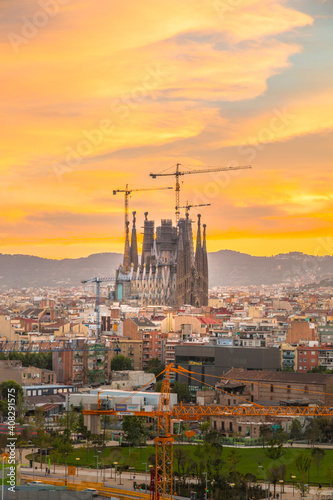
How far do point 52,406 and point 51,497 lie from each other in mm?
21268

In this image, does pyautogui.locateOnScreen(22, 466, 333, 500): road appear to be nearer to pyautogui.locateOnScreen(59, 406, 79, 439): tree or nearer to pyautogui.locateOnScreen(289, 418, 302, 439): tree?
pyautogui.locateOnScreen(59, 406, 79, 439): tree

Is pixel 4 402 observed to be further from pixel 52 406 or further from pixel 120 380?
pixel 120 380

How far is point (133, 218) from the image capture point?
115750 mm

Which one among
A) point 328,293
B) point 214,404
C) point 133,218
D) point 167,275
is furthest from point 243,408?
point 328,293

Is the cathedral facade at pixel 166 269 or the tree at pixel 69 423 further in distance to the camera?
the cathedral facade at pixel 166 269

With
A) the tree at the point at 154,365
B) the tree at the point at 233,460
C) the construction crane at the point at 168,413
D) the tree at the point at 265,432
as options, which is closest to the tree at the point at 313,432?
the construction crane at the point at 168,413

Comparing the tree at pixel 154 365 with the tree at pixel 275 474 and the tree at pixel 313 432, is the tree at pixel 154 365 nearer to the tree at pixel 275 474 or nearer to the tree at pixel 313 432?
the tree at pixel 313 432

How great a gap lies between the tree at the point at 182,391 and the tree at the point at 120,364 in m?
8.37

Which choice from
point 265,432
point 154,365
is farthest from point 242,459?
point 154,365

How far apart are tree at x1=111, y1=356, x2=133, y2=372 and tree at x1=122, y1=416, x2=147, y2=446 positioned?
17.3 meters

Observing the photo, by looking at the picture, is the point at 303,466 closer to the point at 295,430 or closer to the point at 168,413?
the point at 168,413

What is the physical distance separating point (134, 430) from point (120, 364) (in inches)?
745

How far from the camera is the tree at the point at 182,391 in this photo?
48312mm

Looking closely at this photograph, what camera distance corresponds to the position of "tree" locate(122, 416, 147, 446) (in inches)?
1532
